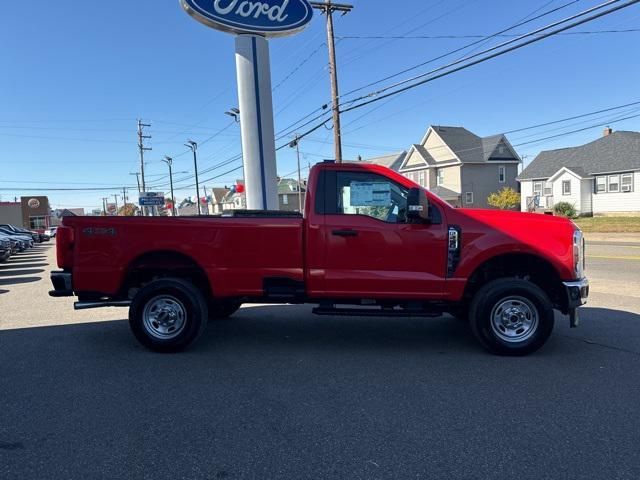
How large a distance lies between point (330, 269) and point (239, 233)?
1.12m

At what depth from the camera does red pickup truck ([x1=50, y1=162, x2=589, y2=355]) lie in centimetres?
527

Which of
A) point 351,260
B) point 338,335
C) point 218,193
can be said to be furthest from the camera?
point 218,193

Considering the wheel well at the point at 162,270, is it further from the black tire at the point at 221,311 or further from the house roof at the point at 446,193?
the house roof at the point at 446,193

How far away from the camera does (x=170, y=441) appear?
346 cm

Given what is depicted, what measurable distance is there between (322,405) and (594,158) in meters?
40.2

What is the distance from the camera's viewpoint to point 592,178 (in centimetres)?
3644

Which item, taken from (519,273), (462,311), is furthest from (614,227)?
(462,311)

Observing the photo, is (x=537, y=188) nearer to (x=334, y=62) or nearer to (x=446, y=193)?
(x=446, y=193)

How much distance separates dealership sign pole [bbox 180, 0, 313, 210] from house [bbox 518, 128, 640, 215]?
29765mm

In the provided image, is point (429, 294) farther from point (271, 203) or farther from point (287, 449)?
point (271, 203)

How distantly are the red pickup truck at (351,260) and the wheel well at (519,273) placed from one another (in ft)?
0.04

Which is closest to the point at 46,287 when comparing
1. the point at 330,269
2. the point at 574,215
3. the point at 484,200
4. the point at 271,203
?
the point at 271,203

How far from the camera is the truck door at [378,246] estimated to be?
5.36 m

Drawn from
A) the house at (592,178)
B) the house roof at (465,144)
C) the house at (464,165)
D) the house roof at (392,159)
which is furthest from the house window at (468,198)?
the house roof at (392,159)
